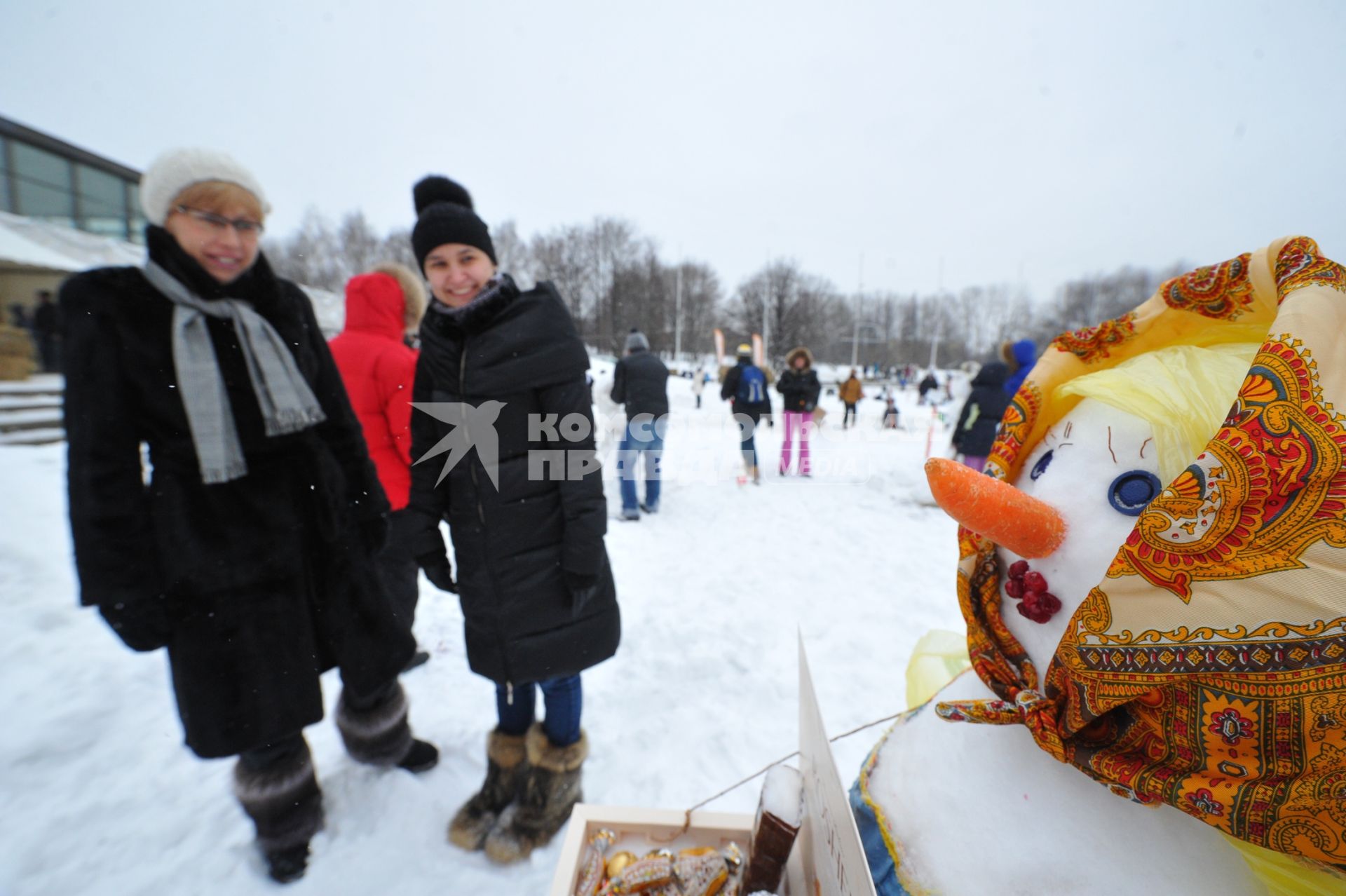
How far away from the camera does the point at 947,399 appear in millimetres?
20484

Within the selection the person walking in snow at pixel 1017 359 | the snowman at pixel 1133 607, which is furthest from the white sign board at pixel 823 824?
the person walking in snow at pixel 1017 359

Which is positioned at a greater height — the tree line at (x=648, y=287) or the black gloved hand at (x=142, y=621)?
the tree line at (x=648, y=287)

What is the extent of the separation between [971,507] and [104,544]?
183cm

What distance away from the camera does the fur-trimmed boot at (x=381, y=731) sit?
70.1 inches

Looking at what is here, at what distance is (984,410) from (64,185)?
2245 centimetres

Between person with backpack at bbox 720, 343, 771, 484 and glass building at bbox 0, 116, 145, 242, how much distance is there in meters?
17.7

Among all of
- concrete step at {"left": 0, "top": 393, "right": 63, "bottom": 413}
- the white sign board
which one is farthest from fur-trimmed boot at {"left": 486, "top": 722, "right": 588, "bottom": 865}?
concrete step at {"left": 0, "top": 393, "right": 63, "bottom": 413}

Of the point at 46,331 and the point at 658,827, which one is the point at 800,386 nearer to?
the point at 658,827

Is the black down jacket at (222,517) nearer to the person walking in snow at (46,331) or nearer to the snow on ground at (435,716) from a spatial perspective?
the snow on ground at (435,716)

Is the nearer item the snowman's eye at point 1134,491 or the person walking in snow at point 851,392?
the snowman's eye at point 1134,491

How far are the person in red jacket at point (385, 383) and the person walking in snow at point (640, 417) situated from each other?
272 cm

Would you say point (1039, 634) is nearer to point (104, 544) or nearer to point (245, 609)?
point (245, 609)

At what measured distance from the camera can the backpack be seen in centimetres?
648

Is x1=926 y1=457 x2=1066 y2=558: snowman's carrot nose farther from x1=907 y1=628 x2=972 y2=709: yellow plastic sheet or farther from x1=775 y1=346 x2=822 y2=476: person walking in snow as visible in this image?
x1=775 y1=346 x2=822 y2=476: person walking in snow
